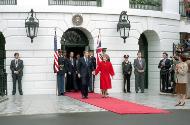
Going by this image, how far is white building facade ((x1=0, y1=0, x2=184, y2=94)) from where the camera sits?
24734 mm

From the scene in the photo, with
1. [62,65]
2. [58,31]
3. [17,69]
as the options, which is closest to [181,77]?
[62,65]

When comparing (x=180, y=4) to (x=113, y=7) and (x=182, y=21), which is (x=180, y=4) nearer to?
(x=182, y=21)

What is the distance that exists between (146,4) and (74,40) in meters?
4.48

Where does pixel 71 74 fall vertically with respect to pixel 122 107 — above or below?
above

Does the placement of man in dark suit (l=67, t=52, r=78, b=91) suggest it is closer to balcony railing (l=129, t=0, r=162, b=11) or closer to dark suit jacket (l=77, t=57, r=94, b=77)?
dark suit jacket (l=77, t=57, r=94, b=77)

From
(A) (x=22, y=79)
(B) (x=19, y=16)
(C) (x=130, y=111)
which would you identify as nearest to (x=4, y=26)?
(B) (x=19, y=16)

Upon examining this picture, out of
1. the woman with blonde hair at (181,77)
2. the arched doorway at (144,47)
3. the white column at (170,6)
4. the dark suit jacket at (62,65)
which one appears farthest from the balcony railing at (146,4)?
the woman with blonde hair at (181,77)

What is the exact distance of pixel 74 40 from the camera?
26.3 m

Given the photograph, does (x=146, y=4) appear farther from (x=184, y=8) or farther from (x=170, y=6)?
(x=184, y=8)

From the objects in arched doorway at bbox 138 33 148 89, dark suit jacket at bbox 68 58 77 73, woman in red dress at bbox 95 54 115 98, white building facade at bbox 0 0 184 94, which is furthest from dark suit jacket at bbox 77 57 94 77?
arched doorway at bbox 138 33 148 89

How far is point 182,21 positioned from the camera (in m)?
30.4

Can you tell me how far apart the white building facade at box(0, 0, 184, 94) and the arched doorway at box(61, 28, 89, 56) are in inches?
9.5

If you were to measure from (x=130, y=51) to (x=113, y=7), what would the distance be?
2471mm

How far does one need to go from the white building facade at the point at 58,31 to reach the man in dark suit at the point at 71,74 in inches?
35.5
